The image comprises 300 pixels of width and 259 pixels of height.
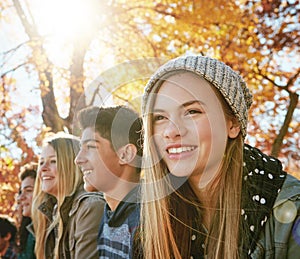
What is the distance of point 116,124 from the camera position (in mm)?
3906

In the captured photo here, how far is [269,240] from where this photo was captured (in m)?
2.13

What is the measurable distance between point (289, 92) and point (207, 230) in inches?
276

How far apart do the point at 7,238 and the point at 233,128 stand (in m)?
5.01

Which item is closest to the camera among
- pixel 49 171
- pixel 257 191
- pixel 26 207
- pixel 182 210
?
pixel 257 191

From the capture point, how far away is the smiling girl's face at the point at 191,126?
7.49 ft

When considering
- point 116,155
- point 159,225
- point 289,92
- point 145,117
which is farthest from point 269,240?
point 289,92

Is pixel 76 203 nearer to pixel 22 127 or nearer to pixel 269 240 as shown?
pixel 269 240

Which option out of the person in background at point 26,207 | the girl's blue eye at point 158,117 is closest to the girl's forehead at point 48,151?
the person in background at point 26,207

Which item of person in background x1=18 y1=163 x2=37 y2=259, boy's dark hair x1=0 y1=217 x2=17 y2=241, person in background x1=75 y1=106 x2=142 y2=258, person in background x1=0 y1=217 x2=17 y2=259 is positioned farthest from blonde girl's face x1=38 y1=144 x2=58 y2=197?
boy's dark hair x1=0 y1=217 x2=17 y2=241

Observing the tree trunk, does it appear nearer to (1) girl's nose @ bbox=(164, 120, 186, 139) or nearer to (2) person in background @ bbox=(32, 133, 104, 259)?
(2) person in background @ bbox=(32, 133, 104, 259)

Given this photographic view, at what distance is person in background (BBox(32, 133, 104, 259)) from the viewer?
3.81 metres

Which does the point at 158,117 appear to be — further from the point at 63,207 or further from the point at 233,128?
the point at 63,207

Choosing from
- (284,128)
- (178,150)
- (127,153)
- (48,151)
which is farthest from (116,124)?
(284,128)

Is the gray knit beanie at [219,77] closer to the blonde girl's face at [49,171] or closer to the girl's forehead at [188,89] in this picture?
the girl's forehead at [188,89]
